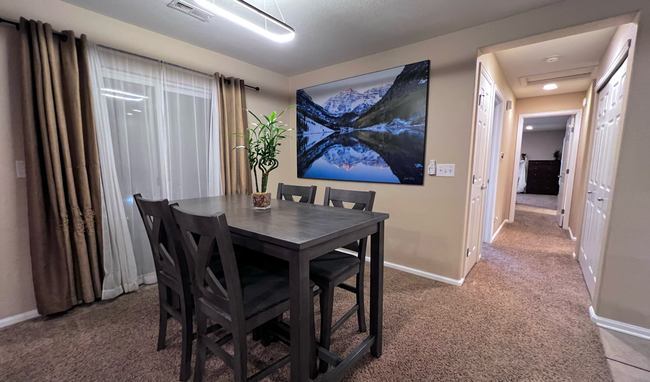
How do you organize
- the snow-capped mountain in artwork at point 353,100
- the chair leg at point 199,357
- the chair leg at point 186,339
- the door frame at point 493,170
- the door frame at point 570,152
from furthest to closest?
the door frame at point 570,152 → the door frame at point 493,170 → the snow-capped mountain in artwork at point 353,100 → the chair leg at point 186,339 → the chair leg at point 199,357

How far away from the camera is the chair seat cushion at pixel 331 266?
1.51 meters

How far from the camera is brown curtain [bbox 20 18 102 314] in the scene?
72.2 inches

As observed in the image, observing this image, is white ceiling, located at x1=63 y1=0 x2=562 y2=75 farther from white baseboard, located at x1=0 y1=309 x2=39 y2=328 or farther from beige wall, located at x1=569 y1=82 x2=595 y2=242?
white baseboard, located at x1=0 y1=309 x2=39 y2=328

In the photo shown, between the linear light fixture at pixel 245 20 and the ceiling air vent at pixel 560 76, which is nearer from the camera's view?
the linear light fixture at pixel 245 20

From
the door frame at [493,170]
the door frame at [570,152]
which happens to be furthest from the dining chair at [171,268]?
the door frame at [570,152]

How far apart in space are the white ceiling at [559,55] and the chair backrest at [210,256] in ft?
11.2

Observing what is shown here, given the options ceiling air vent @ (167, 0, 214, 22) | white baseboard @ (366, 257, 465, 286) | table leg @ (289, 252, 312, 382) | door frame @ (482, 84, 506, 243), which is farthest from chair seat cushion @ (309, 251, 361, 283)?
door frame @ (482, 84, 506, 243)

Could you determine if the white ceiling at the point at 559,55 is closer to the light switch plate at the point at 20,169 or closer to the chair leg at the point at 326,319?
the chair leg at the point at 326,319

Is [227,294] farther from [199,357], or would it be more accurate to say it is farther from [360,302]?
[360,302]

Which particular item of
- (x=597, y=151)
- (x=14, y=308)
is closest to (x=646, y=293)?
(x=597, y=151)

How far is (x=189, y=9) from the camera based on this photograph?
205 centimetres

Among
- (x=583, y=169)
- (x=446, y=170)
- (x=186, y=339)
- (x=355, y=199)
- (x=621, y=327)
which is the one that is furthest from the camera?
(x=583, y=169)

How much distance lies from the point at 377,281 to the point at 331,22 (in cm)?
215

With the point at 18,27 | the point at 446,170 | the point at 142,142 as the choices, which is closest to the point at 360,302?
the point at 446,170
